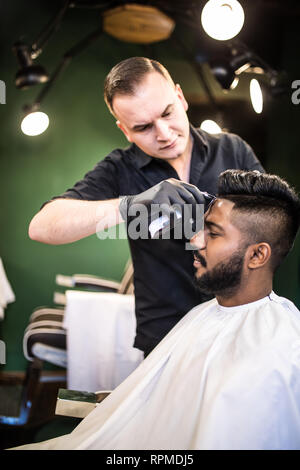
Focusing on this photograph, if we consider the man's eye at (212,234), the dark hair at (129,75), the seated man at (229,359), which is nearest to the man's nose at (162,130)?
the dark hair at (129,75)

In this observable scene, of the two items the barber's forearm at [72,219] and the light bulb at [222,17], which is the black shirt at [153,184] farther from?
the light bulb at [222,17]

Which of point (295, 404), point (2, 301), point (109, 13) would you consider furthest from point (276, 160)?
point (295, 404)

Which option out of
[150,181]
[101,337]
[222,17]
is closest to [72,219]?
[150,181]

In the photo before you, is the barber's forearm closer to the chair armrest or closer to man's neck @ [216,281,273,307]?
man's neck @ [216,281,273,307]

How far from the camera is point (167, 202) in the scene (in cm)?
126

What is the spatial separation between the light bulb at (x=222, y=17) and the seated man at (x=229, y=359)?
20.8 inches

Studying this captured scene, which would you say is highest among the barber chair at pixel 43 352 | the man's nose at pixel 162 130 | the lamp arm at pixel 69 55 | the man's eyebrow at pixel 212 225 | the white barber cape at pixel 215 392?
the lamp arm at pixel 69 55

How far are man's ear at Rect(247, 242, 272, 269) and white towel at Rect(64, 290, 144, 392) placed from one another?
157cm

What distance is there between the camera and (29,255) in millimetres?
3250

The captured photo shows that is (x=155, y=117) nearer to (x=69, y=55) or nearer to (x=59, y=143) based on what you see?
(x=69, y=55)

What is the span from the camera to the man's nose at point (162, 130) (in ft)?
4.80

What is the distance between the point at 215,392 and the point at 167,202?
20.7 inches
